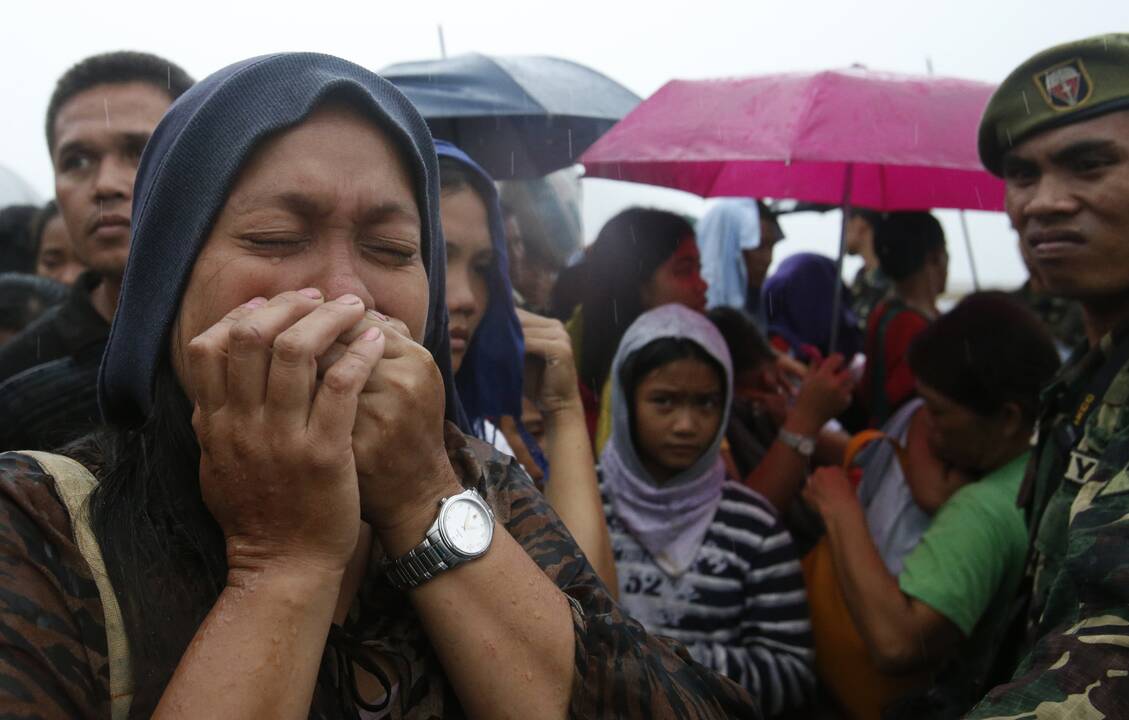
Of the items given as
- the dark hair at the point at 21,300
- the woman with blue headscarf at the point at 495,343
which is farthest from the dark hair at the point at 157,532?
the dark hair at the point at 21,300

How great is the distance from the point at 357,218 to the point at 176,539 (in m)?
0.54

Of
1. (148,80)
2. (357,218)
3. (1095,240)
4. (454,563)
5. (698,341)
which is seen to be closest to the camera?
(454,563)

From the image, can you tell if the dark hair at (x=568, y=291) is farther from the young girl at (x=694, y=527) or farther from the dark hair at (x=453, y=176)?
the dark hair at (x=453, y=176)

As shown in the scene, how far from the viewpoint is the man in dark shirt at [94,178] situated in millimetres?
2943

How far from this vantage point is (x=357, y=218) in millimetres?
1426

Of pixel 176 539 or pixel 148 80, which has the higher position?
pixel 148 80

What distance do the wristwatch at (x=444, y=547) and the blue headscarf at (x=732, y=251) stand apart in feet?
17.8

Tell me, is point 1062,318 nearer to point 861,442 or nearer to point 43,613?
point 861,442

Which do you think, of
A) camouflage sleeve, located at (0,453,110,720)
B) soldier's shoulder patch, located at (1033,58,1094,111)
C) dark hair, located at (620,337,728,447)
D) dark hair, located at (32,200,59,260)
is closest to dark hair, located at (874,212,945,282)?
dark hair, located at (620,337,728,447)

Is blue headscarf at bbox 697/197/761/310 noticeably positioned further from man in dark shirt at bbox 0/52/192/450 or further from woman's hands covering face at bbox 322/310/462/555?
woman's hands covering face at bbox 322/310/462/555

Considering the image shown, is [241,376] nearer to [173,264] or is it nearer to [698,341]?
[173,264]

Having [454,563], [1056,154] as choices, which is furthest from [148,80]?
[1056,154]

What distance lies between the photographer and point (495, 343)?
2.68 meters

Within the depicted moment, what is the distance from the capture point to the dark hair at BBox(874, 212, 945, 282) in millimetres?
5328
